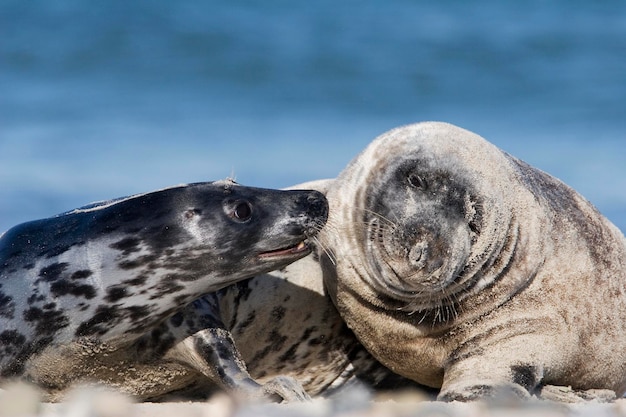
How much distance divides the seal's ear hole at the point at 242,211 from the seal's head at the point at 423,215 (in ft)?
2.04

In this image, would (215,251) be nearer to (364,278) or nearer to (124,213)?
(124,213)

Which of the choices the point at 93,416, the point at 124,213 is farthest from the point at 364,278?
the point at 93,416

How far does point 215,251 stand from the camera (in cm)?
549

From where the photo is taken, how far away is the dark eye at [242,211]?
5582mm

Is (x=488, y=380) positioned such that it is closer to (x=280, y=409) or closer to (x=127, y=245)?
(x=280, y=409)

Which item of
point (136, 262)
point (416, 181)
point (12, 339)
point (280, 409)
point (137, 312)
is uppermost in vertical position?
point (416, 181)

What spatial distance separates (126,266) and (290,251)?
75cm

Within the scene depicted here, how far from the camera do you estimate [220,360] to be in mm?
5418

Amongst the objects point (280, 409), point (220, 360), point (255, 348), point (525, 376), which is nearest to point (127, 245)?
point (220, 360)

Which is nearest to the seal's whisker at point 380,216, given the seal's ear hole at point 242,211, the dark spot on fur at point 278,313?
the seal's ear hole at point 242,211

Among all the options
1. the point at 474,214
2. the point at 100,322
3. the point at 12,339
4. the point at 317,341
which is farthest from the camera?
the point at 317,341

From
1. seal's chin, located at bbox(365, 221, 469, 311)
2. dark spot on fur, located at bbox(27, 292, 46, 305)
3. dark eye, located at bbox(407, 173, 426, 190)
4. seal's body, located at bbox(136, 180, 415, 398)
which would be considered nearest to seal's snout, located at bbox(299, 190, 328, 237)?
seal's chin, located at bbox(365, 221, 469, 311)

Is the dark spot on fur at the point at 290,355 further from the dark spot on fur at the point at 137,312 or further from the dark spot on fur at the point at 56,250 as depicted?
the dark spot on fur at the point at 56,250

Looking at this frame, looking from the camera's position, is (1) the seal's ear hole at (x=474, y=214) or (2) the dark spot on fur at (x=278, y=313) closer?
(1) the seal's ear hole at (x=474, y=214)
